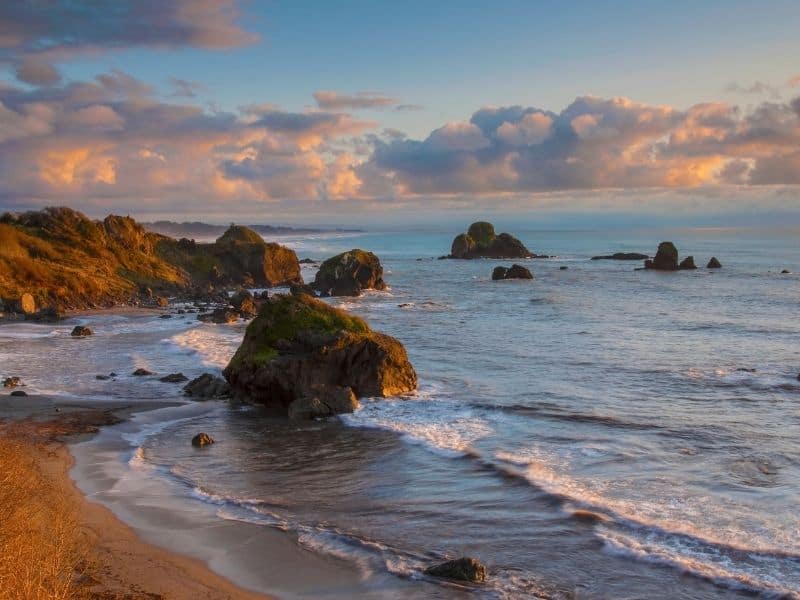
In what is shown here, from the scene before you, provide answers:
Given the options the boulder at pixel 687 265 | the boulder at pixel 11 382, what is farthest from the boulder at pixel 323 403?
the boulder at pixel 687 265

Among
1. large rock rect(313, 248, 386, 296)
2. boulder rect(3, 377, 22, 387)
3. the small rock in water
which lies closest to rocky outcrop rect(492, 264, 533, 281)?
large rock rect(313, 248, 386, 296)

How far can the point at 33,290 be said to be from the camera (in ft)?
201

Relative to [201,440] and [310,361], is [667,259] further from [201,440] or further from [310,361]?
[201,440]

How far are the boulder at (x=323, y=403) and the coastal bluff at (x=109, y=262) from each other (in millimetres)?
36703

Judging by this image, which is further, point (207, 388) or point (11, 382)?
point (11, 382)

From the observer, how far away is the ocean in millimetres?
14500

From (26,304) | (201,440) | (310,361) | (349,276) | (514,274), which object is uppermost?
(349,276)

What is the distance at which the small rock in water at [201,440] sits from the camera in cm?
2283

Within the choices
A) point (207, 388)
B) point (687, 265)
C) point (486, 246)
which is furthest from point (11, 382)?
point (486, 246)

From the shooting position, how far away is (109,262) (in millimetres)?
75375

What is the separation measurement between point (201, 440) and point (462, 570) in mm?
11576

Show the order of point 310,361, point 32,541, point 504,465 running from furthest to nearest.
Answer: point 310,361, point 504,465, point 32,541

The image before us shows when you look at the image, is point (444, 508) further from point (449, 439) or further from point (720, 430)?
point (720, 430)

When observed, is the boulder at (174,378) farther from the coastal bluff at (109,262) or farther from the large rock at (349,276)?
the large rock at (349,276)
